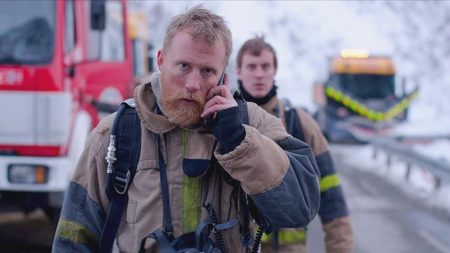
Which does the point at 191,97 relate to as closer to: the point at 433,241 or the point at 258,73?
the point at 258,73

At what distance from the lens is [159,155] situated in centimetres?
221

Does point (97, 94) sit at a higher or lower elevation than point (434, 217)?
higher

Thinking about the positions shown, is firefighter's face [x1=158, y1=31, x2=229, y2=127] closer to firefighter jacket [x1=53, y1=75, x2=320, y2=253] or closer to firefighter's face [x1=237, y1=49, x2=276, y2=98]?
firefighter jacket [x1=53, y1=75, x2=320, y2=253]

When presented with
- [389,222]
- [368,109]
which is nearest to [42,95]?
[389,222]

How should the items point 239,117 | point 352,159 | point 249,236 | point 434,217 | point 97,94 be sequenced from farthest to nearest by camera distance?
point 352,159
point 434,217
point 97,94
point 249,236
point 239,117

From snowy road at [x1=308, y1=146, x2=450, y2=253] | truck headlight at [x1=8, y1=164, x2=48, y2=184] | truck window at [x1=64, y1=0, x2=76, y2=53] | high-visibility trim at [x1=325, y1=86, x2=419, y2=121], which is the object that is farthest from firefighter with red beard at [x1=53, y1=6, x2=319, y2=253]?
high-visibility trim at [x1=325, y1=86, x2=419, y2=121]

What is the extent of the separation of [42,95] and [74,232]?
14.6 feet

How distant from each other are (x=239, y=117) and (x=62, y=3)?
5197mm

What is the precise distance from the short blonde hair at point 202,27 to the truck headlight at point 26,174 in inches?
181

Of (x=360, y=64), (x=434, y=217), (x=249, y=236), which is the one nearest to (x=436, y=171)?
(x=434, y=217)

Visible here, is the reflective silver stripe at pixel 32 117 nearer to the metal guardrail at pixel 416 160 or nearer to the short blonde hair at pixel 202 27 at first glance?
the short blonde hair at pixel 202 27

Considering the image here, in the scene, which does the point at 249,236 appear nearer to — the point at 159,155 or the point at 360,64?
the point at 159,155

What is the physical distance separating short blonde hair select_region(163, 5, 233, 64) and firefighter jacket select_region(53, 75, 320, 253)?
0.69 ft

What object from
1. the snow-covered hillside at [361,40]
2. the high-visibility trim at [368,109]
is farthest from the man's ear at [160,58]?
the snow-covered hillside at [361,40]
